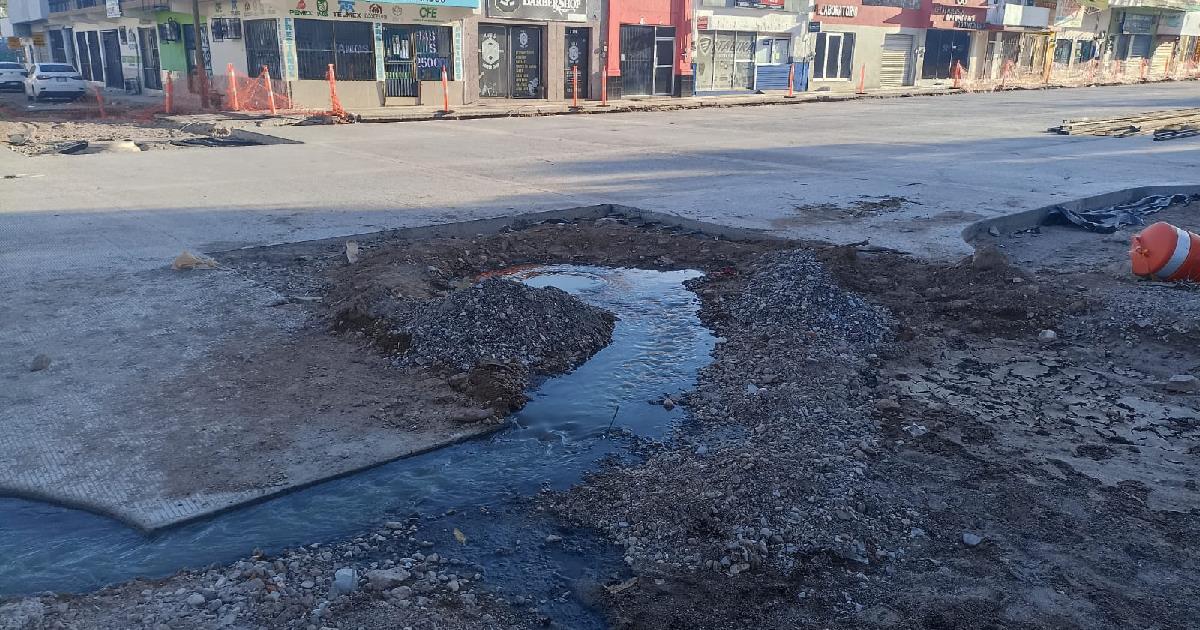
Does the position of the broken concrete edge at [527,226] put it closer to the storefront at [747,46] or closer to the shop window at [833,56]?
the storefront at [747,46]

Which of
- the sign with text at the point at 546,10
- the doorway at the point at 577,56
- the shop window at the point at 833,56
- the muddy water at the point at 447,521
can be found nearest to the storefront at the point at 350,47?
the sign with text at the point at 546,10

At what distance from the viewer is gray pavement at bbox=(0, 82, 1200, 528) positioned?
5391 mm

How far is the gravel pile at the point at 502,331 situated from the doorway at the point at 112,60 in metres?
39.4

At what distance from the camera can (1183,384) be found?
6.32 meters

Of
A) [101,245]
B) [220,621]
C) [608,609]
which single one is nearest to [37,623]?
[220,621]

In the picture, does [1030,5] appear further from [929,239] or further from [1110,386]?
[1110,386]

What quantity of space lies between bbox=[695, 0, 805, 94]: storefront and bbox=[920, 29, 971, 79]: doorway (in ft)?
39.3

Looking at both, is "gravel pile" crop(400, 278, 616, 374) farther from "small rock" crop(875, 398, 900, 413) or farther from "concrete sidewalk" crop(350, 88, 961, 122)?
"concrete sidewalk" crop(350, 88, 961, 122)

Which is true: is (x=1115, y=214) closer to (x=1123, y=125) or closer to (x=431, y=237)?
(x=431, y=237)

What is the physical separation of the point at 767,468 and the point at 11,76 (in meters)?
43.5

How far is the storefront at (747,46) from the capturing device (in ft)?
126

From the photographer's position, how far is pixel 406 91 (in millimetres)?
29859

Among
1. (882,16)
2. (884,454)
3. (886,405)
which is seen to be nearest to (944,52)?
(882,16)

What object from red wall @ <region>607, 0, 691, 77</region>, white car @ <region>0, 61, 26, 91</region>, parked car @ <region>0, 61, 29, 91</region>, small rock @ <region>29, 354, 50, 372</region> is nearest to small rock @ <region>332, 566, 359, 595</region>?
small rock @ <region>29, 354, 50, 372</region>
